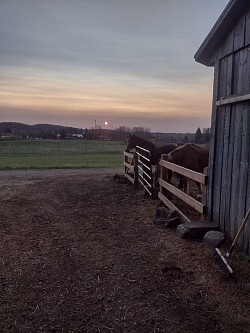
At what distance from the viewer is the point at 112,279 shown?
409 cm

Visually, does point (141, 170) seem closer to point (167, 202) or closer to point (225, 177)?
point (167, 202)

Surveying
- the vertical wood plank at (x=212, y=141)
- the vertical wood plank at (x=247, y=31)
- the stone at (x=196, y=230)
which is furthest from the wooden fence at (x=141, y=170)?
the vertical wood plank at (x=247, y=31)

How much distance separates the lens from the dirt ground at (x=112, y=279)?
10.3 ft

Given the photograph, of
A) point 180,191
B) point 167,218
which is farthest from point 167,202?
point 167,218

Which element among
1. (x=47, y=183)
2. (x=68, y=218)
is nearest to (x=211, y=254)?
(x=68, y=218)

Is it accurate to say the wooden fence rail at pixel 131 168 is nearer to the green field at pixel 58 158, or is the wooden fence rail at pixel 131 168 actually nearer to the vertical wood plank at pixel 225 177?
the vertical wood plank at pixel 225 177

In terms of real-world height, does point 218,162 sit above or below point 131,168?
above

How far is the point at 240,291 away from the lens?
3.62m

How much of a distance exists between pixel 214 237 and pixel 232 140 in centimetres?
162

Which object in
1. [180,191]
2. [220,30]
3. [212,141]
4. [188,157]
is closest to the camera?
[220,30]

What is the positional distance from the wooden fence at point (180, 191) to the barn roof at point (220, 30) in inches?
88.2

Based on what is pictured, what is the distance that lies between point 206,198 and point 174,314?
→ 3.06 m

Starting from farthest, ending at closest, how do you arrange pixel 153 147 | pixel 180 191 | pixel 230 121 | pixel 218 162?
pixel 153 147 < pixel 180 191 < pixel 218 162 < pixel 230 121

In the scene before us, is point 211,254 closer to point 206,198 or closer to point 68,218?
point 206,198
